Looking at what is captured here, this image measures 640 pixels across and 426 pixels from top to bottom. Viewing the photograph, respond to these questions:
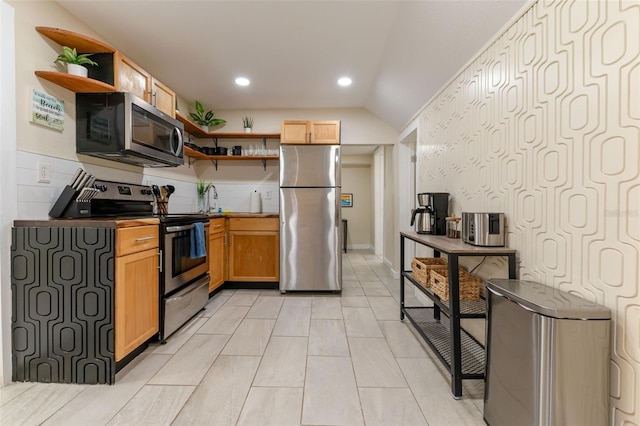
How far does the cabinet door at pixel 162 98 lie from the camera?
240cm

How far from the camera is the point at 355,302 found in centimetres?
300

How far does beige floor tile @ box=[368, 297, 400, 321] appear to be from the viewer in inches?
102

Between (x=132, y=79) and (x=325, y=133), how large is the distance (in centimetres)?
192

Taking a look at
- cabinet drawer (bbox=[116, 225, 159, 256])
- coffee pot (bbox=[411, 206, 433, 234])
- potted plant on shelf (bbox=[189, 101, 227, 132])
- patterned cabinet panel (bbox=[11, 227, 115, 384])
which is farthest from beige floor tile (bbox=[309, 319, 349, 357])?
potted plant on shelf (bbox=[189, 101, 227, 132])

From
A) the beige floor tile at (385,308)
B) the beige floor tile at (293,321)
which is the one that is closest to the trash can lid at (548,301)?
the beige floor tile at (385,308)

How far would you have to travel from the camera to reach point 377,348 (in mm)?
2014

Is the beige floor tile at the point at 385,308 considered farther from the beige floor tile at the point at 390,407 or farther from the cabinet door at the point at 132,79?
the cabinet door at the point at 132,79

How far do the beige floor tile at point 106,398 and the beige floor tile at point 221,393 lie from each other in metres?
0.36

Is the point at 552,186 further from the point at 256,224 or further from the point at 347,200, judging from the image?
the point at 347,200

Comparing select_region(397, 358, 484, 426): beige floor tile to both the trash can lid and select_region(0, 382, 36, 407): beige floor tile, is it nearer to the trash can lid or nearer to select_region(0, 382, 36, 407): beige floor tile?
the trash can lid

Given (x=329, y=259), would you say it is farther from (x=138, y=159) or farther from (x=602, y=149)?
(x=602, y=149)

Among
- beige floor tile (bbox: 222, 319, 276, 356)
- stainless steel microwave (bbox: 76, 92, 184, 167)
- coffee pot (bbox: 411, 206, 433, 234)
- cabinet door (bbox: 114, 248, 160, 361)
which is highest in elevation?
stainless steel microwave (bbox: 76, 92, 184, 167)

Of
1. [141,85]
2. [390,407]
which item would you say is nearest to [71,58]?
[141,85]

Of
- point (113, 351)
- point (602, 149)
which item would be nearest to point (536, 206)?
point (602, 149)
